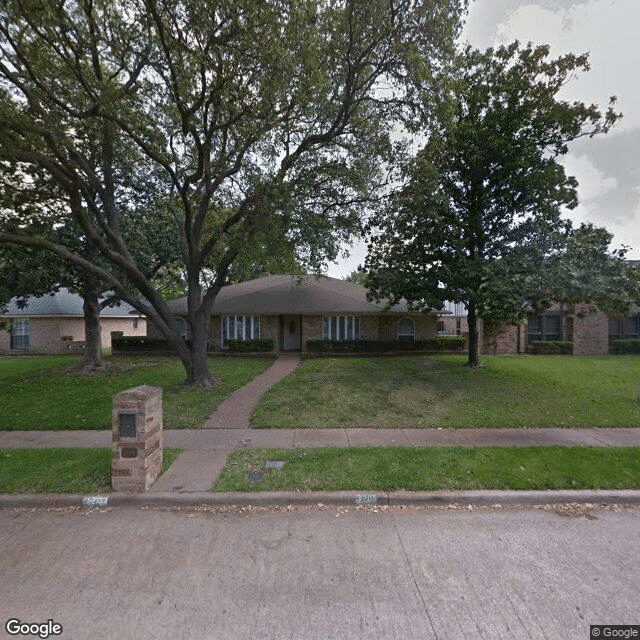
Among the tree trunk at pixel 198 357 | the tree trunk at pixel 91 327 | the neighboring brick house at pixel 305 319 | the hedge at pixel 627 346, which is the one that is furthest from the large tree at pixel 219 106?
the hedge at pixel 627 346

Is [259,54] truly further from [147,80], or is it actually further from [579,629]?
[579,629]

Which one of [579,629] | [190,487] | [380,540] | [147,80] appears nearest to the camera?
[579,629]

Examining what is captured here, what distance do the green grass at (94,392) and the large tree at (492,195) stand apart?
291 inches

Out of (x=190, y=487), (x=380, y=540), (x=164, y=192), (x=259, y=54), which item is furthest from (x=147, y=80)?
(x=380, y=540)

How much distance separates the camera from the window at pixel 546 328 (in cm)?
2056

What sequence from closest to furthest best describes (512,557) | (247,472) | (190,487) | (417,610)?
(417,610), (512,557), (190,487), (247,472)

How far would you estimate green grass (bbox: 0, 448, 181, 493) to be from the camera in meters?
4.46

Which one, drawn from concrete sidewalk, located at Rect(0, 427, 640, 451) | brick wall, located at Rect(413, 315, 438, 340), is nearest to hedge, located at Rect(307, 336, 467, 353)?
brick wall, located at Rect(413, 315, 438, 340)

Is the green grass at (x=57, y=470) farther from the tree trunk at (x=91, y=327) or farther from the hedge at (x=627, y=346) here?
the hedge at (x=627, y=346)

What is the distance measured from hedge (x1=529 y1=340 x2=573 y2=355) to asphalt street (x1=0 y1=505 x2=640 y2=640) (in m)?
Answer: 17.2

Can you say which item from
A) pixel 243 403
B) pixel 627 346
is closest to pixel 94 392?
pixel 243 403

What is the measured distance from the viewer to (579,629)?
2510mm

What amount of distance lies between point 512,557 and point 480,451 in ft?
7.85

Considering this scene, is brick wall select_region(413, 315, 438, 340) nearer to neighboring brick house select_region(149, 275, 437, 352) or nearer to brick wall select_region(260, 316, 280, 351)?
neighboring brick house select_region(149, 275, 437, 352)
